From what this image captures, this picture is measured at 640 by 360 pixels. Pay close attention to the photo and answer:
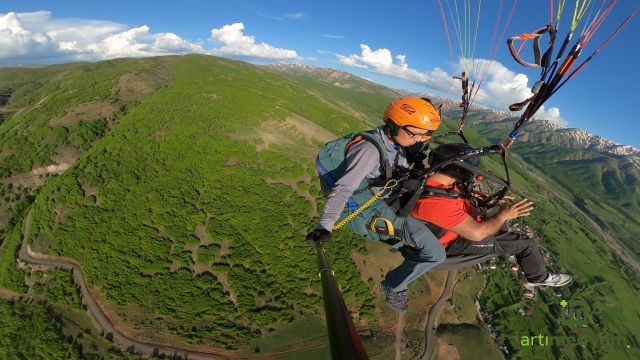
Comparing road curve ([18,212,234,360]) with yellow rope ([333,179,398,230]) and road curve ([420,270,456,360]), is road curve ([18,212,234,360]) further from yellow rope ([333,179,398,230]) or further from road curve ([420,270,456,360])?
yellow rope ([333,179,398,230])

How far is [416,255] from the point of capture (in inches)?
262

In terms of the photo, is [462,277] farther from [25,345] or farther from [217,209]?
[25,345]

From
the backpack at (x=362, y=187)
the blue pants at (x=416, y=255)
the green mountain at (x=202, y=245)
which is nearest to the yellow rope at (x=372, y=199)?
the backpack at (x=362, y=187)

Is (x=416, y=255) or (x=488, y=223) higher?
(x=488, y=223)

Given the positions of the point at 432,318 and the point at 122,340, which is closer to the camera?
the point at 122,340

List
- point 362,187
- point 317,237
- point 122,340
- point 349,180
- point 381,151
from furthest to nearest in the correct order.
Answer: point 122,340 → point 362,187 → point 381,151 → point 349,180 → point 317,237

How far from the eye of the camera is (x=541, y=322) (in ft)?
238

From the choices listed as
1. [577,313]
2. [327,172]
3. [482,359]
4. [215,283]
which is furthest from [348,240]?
[577,313]

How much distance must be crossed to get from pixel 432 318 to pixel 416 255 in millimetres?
49681

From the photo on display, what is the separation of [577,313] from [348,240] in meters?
74.5

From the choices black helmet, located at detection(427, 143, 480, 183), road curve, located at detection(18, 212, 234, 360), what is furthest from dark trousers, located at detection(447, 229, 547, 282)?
road curve, located at detection(18, 212, 234, 360)

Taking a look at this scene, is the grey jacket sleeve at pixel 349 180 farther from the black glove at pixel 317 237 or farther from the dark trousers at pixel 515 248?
the dark trousers at pixel 515 248

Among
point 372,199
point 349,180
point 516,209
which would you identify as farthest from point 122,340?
point 516,209

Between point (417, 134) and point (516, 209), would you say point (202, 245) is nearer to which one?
point (417, 134)
